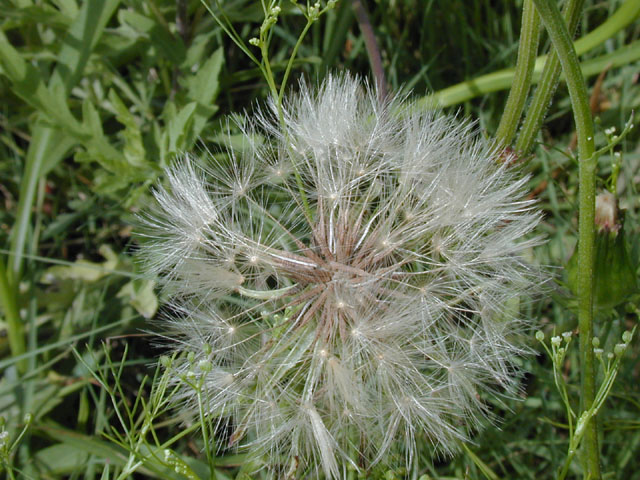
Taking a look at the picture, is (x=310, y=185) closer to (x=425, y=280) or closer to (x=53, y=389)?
(x=425, y=280)

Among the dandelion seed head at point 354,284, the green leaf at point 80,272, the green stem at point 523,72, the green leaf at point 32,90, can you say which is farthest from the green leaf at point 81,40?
the green stem at point 523,72

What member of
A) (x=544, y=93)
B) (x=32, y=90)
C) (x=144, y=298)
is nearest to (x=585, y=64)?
(x=544, y=93)

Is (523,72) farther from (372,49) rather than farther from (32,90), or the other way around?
(32,90)

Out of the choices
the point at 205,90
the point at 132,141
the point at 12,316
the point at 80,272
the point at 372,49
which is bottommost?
the point at 12,316

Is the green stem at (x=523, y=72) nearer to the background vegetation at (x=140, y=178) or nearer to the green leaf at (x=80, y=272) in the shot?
the background vegetation at (x=140, y=178)

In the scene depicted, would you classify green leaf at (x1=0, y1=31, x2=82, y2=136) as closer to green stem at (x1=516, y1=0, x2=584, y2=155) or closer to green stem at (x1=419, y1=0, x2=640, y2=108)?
green stem at (x1=419, y1=0, x2=640, y2=108)
